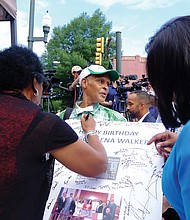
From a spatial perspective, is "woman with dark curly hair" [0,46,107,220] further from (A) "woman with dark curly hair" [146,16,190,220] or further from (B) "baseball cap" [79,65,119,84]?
(B) "baseball cap" [79,65,119,84]

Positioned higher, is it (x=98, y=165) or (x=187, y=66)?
(x=187, y=66)

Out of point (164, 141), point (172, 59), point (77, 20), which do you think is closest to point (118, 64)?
point (164, 141)

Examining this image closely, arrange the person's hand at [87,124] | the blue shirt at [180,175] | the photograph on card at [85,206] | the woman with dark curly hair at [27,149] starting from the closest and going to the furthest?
the blue shirt at [180,175] < the woman with dark curly hair at [27,149] < the photograph on card at [85,206] < the person's hand at [87,124]

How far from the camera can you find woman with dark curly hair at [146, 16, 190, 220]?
30.2 inches

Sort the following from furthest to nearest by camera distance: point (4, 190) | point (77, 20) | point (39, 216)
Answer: point (77, 20), point (39, 216), point (4, 190)

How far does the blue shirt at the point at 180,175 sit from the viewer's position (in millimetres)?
747

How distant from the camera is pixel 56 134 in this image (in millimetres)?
1213

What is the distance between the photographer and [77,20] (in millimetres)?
36688

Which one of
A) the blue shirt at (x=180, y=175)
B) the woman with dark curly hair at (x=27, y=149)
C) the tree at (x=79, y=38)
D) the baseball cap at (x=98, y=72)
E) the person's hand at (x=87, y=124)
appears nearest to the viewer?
the blue shirt at (x=180, y=175)

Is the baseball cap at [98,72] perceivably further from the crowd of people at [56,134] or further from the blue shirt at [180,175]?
the blue shirt at [180,175]

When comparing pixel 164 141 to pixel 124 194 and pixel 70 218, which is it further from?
pixel 70 218

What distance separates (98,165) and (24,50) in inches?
25.9

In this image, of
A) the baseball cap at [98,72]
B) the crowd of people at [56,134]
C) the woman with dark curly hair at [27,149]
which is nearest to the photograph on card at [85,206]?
the crowd of people at [56,134]

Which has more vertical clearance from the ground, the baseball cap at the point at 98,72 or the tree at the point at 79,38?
the tree at the point at 79,38
